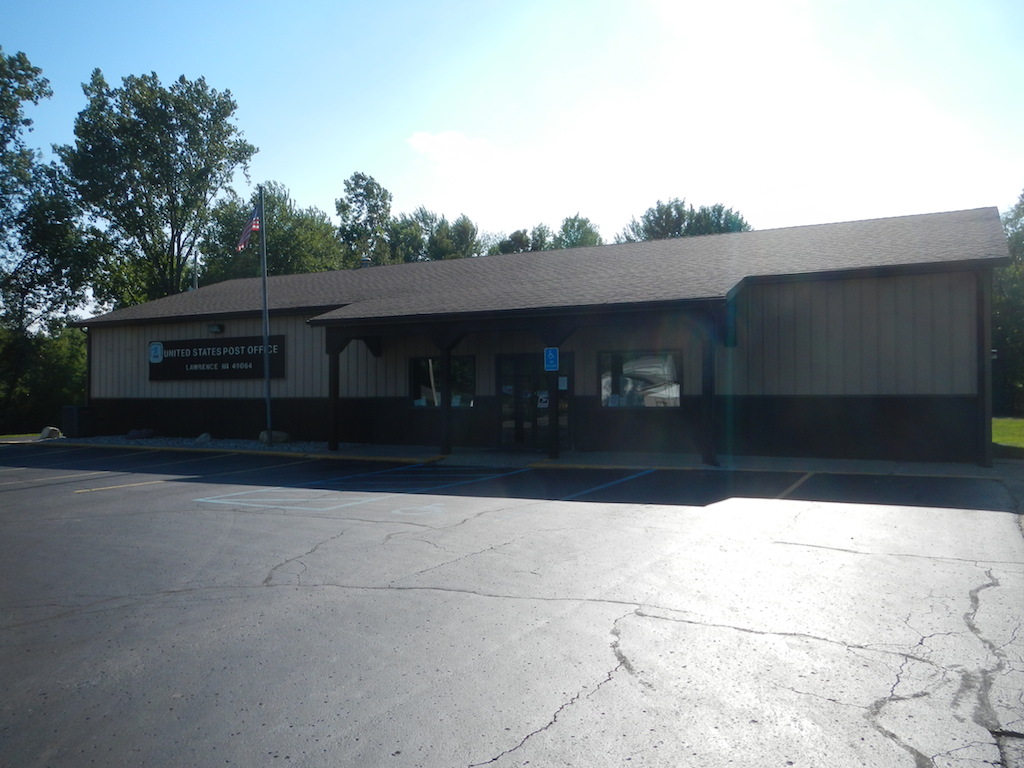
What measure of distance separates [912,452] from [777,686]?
12.6 meters

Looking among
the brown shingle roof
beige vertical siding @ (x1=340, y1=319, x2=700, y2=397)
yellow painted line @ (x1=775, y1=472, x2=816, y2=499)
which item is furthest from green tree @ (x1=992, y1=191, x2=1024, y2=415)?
yellow painted line @ (x1=775, y1=472, x2=816, y2=499)

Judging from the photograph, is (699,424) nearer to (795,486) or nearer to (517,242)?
(795,486)

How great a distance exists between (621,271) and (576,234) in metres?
53.9

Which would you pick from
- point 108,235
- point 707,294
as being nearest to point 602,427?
point 707,294

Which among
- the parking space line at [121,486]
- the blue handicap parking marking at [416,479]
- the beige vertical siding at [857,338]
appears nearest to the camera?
the blue handicap parking marking at [416,479]

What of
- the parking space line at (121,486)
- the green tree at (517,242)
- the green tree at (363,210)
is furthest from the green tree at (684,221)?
the parking space line at (121,486)

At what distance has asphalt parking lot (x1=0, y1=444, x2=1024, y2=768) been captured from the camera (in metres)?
3.90

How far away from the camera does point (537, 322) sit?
53.5ft

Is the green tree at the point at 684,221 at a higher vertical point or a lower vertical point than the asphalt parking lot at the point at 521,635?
higher

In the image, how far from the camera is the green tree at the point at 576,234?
234 ft

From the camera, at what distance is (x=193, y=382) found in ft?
79.9

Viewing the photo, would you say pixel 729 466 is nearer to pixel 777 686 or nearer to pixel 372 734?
pixel 777 686

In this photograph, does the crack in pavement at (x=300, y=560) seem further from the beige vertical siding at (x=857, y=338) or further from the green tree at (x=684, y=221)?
the green tree at (x=684, y=221)

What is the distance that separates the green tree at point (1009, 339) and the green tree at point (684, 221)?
16.6 meters
